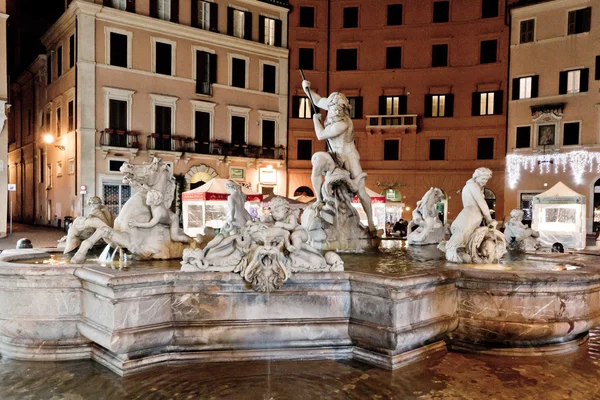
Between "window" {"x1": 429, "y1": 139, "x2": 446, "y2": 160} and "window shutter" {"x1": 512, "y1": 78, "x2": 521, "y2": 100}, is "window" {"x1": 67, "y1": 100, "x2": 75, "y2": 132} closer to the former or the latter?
"window" {"x1": 429, "y1": 139, "x2": 446, "y2": 160}

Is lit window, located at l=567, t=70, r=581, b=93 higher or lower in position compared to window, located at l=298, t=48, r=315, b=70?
lower

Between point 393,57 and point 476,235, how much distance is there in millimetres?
26215

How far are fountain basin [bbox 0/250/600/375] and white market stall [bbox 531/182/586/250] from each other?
1138 centimetres

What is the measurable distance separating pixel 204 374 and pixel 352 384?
50.1 inches

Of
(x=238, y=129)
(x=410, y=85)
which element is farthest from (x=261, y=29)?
(x=410, y=85)

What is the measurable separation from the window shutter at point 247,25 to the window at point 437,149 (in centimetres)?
1250

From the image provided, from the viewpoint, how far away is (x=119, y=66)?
2445 cm

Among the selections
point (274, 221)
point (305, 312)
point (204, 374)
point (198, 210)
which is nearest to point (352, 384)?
point (305, 312)

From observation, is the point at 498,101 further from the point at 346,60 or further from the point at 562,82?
the point at 346,60

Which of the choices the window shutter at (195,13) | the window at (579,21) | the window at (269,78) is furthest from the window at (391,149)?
the window shutter at (195,13)

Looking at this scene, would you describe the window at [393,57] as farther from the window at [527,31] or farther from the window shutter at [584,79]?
the window shutter at [584,79]

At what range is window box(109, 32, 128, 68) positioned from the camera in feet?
79.5

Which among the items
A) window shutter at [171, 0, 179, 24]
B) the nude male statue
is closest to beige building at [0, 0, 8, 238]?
window shutter at [171, 0, 179, 24]

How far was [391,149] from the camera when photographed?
1193 inches
